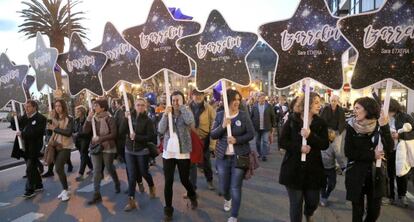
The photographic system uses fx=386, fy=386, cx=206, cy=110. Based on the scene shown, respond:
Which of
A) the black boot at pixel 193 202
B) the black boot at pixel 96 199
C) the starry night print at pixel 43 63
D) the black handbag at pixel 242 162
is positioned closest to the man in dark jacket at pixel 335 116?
the black handbag at pixel 242 162

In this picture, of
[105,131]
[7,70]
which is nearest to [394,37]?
[105,131]

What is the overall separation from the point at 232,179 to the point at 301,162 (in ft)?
4.13

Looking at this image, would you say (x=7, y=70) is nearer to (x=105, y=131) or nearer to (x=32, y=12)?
(x=105, y=131)

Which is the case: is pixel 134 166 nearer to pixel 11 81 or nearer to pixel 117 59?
pixel 117 59

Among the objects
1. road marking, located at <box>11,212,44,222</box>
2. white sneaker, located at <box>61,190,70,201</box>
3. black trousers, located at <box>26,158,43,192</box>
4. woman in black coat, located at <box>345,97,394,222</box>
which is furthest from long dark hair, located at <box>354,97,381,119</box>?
black trousers, located at <box>26,158,43,192</box>

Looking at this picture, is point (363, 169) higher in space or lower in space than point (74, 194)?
higher

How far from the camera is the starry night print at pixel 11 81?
823 centimetres

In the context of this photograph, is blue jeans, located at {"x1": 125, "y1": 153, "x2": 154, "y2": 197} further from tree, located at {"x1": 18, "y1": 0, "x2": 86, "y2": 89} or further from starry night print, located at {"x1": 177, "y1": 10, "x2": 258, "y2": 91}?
tree, located at {"x1": 18, "y1": 0, "x2": 86, "y2": 89}

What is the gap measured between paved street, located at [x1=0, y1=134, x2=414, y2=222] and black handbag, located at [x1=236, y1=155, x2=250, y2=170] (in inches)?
32.7

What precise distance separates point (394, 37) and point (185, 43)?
111 inches

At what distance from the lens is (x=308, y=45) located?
187 inches

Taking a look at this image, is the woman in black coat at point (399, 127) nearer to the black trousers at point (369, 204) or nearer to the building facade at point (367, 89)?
the black trousers at point (369, 204)

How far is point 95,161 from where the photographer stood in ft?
22.1

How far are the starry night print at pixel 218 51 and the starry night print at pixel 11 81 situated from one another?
4.29 m
